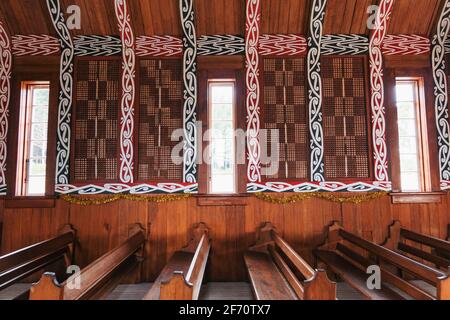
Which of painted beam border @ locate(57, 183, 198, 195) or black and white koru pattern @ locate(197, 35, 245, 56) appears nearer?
painted beam border @ locate(57, 183, 198, 195)

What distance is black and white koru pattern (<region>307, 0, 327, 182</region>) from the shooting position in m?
4.48

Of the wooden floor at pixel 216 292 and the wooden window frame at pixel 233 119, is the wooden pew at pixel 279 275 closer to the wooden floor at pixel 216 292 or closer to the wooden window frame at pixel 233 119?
the wooden floor at pixel 216 292

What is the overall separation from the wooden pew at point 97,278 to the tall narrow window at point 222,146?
1249mm

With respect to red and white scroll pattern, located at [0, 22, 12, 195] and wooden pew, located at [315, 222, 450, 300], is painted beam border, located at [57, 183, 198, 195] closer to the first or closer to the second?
red and white scroll pattern, located at [0, 22, 12, 195]

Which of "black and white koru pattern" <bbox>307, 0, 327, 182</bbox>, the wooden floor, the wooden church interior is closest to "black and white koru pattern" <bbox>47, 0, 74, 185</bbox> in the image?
the wooden church interior

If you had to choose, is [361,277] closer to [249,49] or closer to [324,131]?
[324,131]

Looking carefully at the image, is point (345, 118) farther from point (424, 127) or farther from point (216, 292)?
point (216, 292)

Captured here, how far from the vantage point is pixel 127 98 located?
4.58 metres

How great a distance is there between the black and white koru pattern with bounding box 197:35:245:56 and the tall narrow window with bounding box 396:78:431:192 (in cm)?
236

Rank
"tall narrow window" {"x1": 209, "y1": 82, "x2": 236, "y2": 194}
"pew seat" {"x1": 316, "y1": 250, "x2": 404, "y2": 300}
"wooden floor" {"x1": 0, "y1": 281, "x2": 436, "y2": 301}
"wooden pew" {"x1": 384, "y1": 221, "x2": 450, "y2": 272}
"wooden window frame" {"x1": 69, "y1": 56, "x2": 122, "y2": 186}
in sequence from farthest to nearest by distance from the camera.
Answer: "tall narrow window" {"x1": 209, "y1": 82, "x2": 236, "y2": 194}, "wooden window frame" {"x1": 69, "y1": 56, "x2": 122, "y2": 186}, "wooden pew" {"x1": 384, "y1": 221, "x2": 450, "y2": 272}, "wooden floor" {"x1": 0, "y1": 281, "x2": 436, "y2": 301}, "pew seat" {"x1": 316, "y1": 250, "x2": 404, "y2": 300}

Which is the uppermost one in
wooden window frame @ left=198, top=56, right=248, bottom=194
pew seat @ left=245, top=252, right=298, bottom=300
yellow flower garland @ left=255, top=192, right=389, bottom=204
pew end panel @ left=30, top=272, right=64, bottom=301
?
wooden window frame @ left=198, top=56, right=248, bottom=194

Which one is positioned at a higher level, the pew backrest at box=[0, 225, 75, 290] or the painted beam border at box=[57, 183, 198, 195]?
the painted beam border at box=[57, 183, 198, 195]

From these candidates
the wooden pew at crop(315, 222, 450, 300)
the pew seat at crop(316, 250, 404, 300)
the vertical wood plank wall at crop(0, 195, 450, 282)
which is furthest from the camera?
the vertical wood plank wall at crop(0, 195, 450, 282)

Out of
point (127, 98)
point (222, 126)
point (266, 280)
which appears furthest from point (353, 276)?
point (127, 98)
